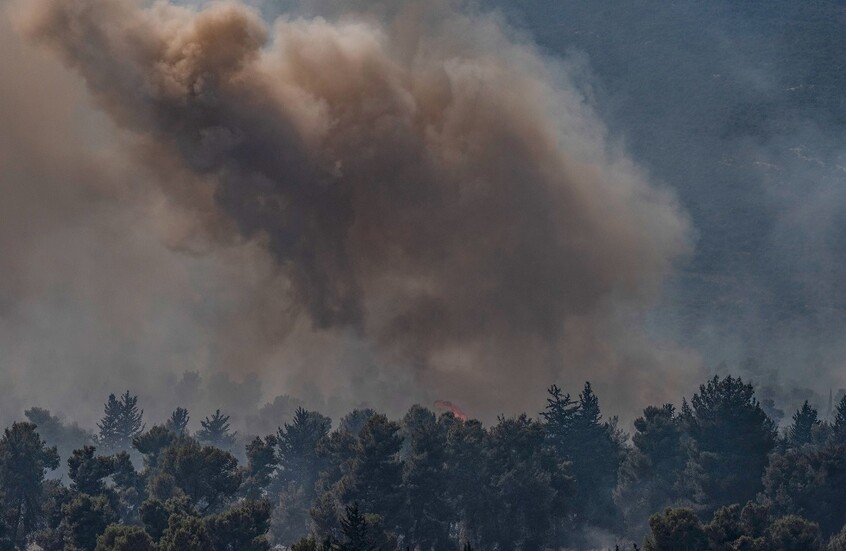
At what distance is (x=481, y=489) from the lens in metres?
89.6

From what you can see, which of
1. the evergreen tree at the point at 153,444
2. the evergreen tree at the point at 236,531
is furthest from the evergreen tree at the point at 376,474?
the evergreen tree at the point at 153,444

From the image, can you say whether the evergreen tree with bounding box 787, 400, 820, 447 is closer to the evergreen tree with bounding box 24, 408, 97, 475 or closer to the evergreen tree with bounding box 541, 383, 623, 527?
the evergreen tree with bounding box 541, 383, 623, 527

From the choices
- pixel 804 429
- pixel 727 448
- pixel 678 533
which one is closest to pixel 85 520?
pixel 678 533

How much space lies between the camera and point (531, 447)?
93.0m

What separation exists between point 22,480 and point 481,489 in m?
29.1

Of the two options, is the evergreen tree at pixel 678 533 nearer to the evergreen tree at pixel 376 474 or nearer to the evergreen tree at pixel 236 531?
the evergreen tree at pixel 376 474

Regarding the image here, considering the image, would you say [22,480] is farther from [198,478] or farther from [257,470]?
[257,470]

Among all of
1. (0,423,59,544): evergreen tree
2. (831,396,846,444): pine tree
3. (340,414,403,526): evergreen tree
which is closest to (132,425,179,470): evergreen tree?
(0,423,59,544): evergreen tree

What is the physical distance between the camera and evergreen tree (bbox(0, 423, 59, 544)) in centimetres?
8675

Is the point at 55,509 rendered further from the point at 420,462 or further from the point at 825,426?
the point at 825,426

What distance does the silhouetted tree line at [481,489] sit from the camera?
75.8 meters

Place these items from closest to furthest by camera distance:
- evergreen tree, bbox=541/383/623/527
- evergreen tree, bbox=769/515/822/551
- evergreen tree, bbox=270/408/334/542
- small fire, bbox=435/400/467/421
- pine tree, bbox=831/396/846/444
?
evergreen tree, bbox=769/515/822/551 → evergreen tree, bbox=270/408/334/542 → evergreen tree, bbox=541/383/623/527 → pine tree, bbox=831/396/846/444 → small fire, bbox=435/400/467/421

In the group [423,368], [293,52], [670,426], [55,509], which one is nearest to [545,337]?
[423,368]

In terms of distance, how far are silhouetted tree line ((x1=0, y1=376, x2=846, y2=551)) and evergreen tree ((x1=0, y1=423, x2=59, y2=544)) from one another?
0.10 m
